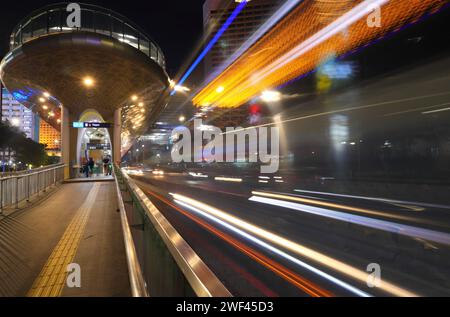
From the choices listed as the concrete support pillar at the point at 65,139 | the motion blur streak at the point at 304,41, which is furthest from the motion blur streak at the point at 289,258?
the concrete support pillar at the point at 65,139

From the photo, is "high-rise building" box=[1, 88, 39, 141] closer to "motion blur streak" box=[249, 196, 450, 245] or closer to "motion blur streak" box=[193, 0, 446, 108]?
"motion blur streak" box=[193, 0, 446, 108]

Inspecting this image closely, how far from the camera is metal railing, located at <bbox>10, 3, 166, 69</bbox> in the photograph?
1320 centimetres

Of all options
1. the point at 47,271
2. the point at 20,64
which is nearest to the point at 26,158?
the point at 20,64

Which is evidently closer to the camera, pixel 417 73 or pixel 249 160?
pixel 417 73

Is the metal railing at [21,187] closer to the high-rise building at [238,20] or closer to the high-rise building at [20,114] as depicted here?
the high-rise building at [238,20]

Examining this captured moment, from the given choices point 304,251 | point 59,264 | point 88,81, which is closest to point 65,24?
point 88,81

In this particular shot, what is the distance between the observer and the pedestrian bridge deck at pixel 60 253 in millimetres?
3068

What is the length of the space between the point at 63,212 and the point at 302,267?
6194mm

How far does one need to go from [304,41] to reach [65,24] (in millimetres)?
11452

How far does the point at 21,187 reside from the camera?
802cm

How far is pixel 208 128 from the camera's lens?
1310 centimetres

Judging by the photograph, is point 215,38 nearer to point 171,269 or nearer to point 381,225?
point 381,225
